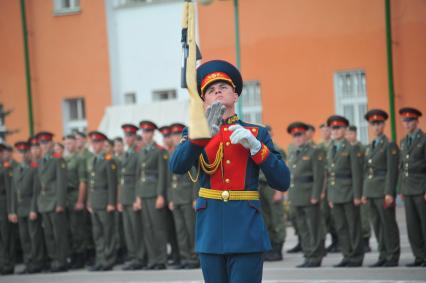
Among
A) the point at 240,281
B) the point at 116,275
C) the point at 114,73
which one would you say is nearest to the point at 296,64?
the point at 114,73

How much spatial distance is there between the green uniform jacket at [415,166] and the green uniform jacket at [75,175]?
5.84 metres

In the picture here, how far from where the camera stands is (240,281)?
5.94m

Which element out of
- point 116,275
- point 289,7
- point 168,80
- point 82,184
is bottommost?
point 116,275

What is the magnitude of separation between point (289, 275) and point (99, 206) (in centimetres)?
384

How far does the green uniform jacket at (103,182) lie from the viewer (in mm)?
14656

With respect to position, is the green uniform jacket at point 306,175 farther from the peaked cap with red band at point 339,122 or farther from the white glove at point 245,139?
the white glove at point 245,139

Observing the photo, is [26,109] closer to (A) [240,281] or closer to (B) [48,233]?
(B) [48,233]

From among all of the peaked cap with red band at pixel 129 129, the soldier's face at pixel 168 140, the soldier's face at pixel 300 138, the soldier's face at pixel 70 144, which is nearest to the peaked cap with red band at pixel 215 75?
the soldier's face at pixel 300 138

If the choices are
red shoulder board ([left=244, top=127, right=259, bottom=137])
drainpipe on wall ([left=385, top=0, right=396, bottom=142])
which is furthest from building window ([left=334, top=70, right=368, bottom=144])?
red shoulder board ([left=244, top=127, right=259, bottom=137])

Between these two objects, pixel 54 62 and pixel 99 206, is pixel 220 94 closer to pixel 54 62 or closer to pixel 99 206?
pixel 99 206

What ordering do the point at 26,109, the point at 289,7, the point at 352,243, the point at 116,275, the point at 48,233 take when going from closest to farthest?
the point at 352,243
the point at 116,275
the point at 48,233
the point at 289,7
the point at 26,109

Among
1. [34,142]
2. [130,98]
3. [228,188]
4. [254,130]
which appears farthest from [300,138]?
[130,98]

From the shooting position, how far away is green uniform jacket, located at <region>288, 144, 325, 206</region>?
13.2 meters

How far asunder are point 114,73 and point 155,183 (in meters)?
12.1
